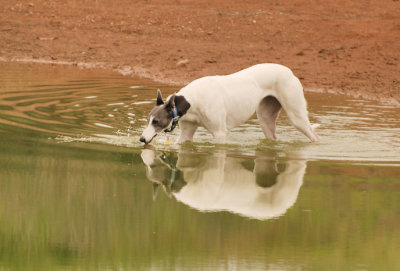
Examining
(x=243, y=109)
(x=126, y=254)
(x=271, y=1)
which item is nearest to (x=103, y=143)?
(x=243, y=109)

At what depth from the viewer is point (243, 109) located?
10.6 metres

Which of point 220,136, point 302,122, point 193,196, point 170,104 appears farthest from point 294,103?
point 193,196

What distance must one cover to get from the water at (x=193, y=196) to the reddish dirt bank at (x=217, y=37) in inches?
220

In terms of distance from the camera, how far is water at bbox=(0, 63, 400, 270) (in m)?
6.11

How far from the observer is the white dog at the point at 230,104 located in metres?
10.1

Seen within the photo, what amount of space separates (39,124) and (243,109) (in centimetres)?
314

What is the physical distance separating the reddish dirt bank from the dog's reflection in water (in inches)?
284

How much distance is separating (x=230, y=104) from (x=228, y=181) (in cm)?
206

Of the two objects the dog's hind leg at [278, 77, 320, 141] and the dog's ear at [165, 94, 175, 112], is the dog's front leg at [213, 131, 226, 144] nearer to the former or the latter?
the dog's ear at [165, 94, 175, 112]

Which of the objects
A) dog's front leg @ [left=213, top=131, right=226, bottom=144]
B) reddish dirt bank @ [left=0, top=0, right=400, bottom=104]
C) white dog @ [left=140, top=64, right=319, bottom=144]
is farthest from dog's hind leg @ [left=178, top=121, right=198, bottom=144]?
reddish dirt bank @ [left=0, top=0, right=400, bottom=104]

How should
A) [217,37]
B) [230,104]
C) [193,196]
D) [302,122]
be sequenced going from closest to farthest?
[193,196] → [230,104] → [302,122] → [217,37]

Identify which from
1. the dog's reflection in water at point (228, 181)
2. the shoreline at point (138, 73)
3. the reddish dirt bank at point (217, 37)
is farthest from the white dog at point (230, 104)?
the reddish dirt bank at point (217, 37)

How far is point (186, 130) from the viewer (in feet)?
34.7

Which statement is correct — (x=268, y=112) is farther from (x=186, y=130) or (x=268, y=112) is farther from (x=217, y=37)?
(x=217, y=37)
